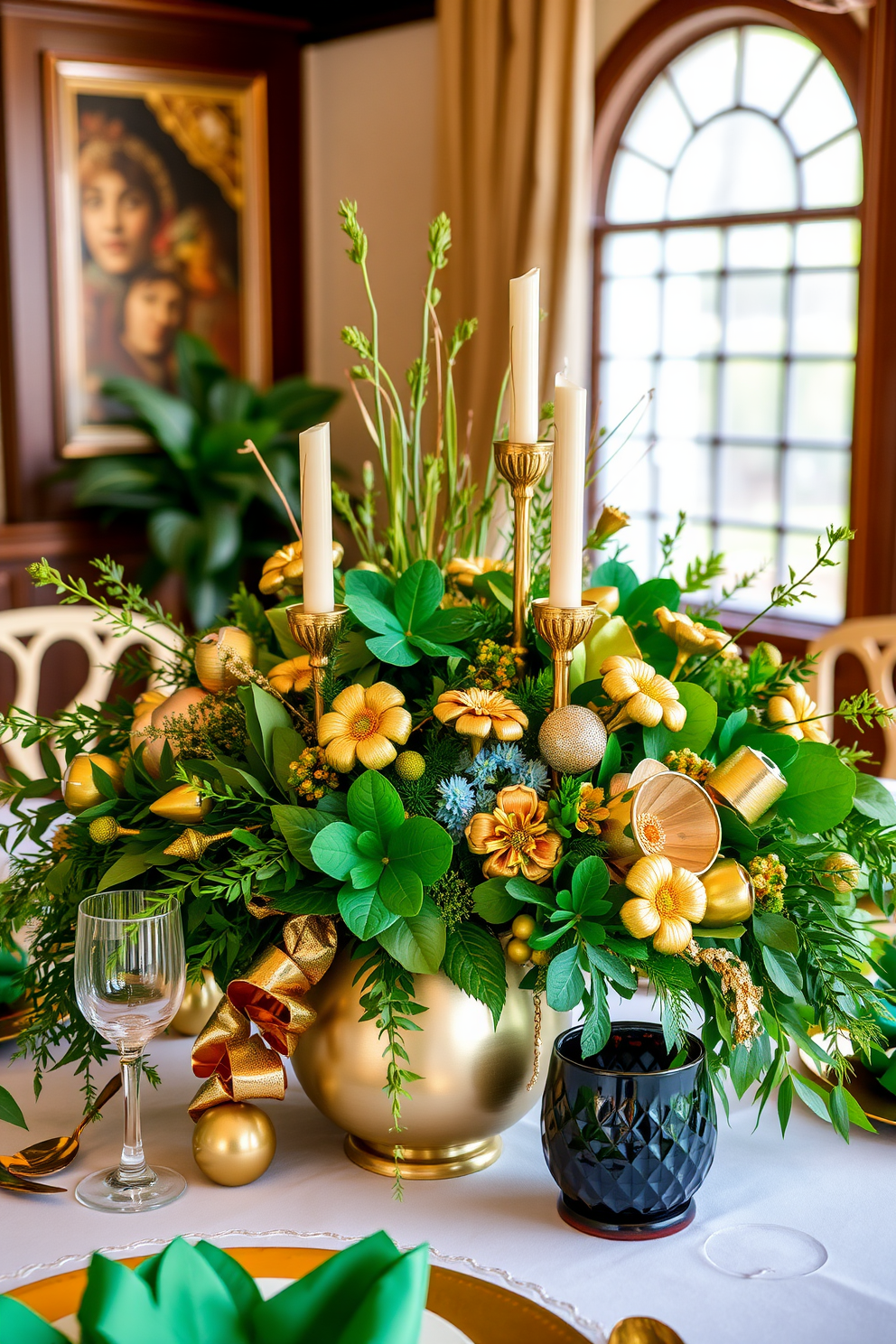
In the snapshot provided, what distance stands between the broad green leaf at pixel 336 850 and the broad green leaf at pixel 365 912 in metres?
0.01

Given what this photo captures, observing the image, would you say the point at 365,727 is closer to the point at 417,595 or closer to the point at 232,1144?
the point at 417,595

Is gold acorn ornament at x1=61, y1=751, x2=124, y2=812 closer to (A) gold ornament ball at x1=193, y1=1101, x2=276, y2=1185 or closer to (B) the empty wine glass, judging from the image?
(B) the empty wine glass

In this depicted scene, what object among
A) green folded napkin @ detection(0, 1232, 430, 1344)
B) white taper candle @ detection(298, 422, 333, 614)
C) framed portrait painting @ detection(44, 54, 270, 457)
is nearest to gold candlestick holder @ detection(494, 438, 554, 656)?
white taper candle @ detection(298, 422, 333, 614)

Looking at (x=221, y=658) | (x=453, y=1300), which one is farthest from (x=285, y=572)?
(x=453, y=1300)

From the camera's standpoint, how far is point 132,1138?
0.84 meters

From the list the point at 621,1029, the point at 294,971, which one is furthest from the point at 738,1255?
the point at 294,971

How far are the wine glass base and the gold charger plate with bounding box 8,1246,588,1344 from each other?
88 mm

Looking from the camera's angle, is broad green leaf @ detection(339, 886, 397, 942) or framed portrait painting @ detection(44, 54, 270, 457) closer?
broad green leaf @ detection(339, 886, 397, 942)

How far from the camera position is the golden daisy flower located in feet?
2.49

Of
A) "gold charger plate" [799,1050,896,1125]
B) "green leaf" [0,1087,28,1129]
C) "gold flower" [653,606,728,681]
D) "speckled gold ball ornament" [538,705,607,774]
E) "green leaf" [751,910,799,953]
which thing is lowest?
"gold charger plate" [799,1050,896,1125]

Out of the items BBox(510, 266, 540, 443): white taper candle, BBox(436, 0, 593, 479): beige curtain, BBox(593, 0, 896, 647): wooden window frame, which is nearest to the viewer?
BBox(510, 266, 540, 443): white taper candle

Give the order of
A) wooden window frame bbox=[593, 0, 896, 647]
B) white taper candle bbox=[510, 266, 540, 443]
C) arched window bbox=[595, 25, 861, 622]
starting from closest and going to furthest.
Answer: white taper candle bbox=[510, 266, 540, 443]
wooden window frame bbox=[593, 0, 896, 647]
arched window bbox=[595, 25, 861, 622]

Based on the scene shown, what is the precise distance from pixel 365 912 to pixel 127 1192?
24 centimetres

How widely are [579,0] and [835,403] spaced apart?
118 cm
